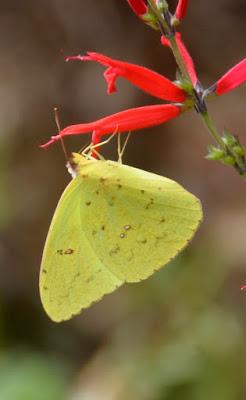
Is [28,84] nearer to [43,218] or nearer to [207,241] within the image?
[43,218]

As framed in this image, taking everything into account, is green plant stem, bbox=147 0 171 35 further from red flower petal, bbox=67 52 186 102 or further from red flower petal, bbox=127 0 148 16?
red flower petal, bbox=67 52 186 102

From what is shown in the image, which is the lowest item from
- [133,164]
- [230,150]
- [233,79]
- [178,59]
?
[230,150]

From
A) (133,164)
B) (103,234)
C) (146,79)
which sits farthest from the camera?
(133,164)

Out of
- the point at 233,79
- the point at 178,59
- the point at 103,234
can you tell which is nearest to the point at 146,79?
the point at 178,59

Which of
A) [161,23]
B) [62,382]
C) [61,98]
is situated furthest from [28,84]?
[161,23]

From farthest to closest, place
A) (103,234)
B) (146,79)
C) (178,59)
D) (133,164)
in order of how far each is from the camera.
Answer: (133,164) → (103,234) → (146,79) → (178,59)

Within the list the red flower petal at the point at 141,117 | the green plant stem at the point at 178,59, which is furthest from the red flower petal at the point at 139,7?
the red flower petal at the point at 141,117

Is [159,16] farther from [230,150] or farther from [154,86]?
[230,150]

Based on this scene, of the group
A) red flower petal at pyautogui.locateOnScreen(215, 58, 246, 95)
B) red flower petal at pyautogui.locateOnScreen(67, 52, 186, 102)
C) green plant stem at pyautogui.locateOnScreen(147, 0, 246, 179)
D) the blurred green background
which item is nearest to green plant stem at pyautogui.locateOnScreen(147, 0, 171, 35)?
green plant stem at pyautogui.locateOnScreen(147, 0, 246, 179)
